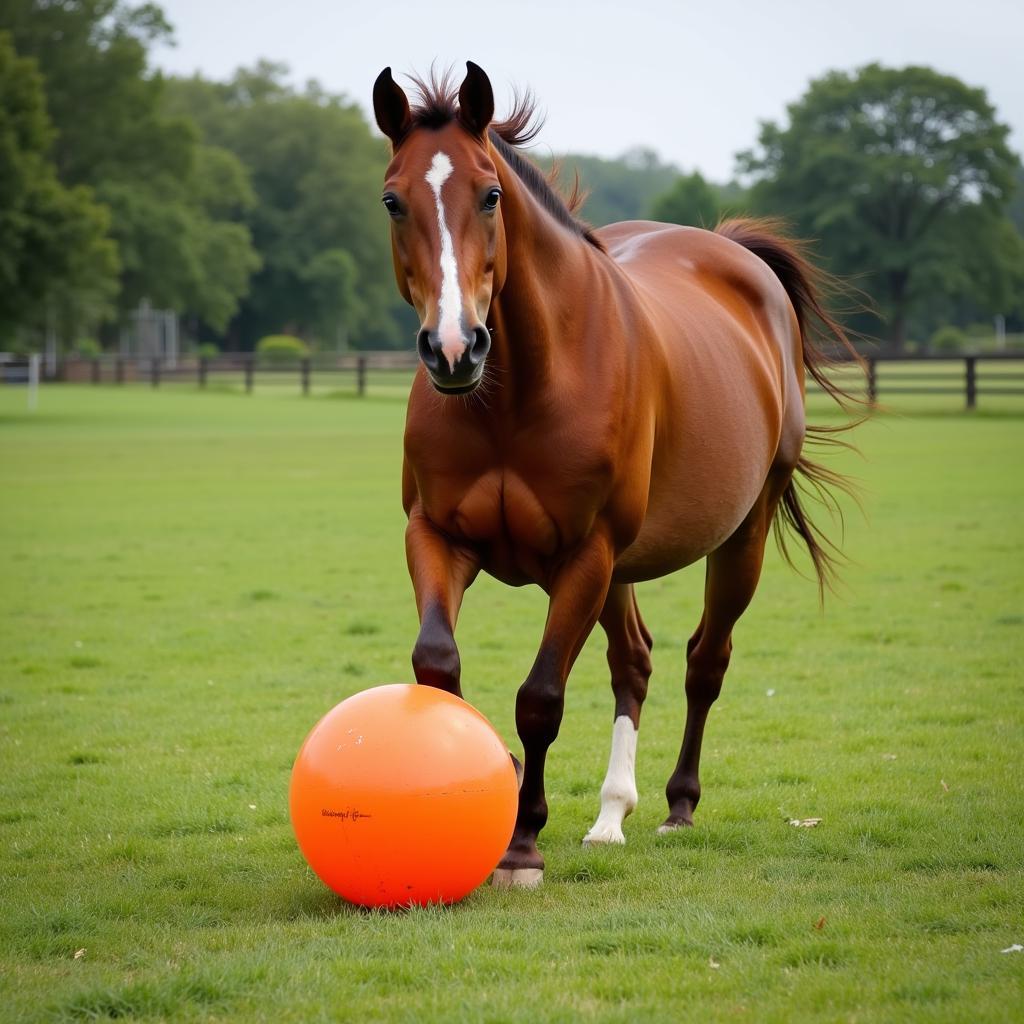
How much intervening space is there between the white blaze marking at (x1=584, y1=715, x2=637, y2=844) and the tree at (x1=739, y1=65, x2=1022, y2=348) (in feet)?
266

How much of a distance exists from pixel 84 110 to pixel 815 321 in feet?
209

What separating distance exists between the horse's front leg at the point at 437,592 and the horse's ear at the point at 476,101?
1402 mm

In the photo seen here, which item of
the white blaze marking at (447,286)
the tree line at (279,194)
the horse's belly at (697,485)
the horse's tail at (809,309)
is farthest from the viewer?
the tree line at (279,194)

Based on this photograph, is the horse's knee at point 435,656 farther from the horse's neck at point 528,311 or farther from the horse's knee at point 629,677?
the horse's knee at point 629,677

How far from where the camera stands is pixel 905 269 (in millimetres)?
85312

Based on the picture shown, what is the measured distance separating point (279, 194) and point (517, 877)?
340 feet

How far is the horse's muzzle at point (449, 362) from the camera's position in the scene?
419cm

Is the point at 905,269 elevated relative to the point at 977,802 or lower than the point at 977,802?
elevated

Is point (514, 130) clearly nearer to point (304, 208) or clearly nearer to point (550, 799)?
point (550, 799)

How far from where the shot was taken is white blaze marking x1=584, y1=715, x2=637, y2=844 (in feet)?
19.0

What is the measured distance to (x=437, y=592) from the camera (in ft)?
16.3

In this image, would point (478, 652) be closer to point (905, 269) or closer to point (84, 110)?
point (84, 110)

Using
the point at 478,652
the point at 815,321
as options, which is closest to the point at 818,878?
the point at 815,321

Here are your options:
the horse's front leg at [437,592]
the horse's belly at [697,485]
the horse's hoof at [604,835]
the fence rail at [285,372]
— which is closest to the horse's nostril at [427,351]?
the horse's front leg at [437,592]
